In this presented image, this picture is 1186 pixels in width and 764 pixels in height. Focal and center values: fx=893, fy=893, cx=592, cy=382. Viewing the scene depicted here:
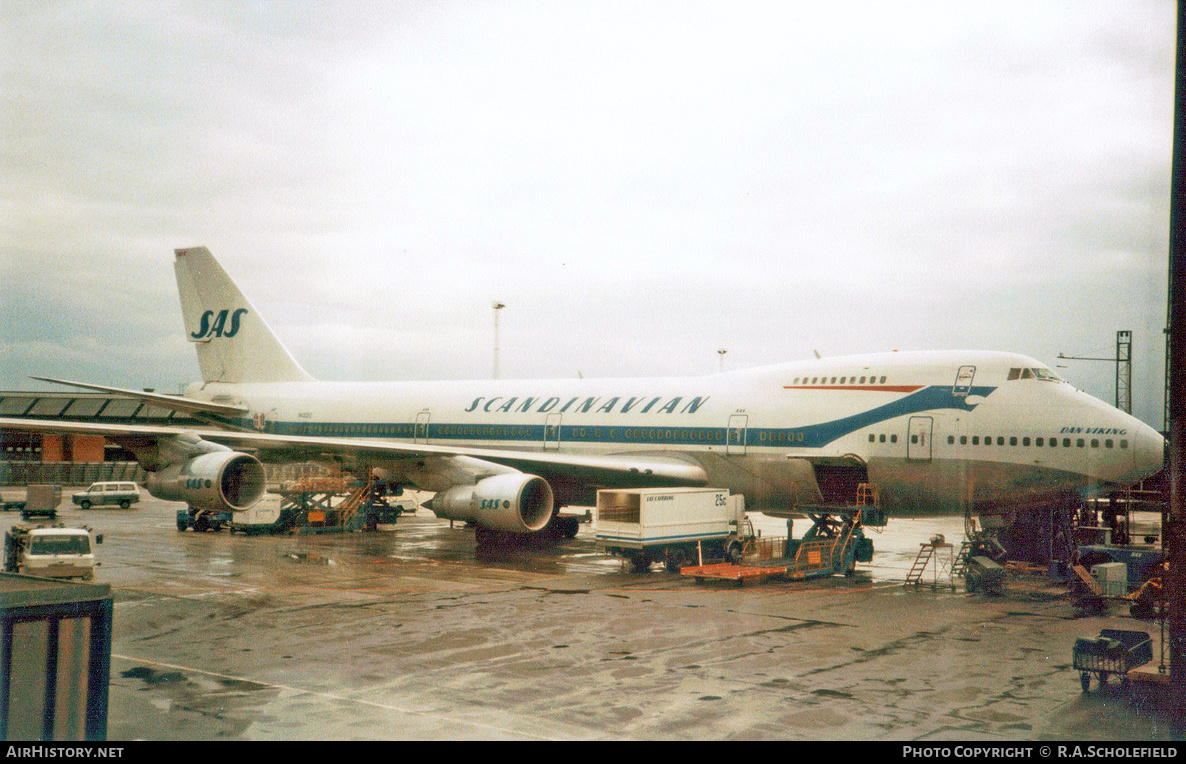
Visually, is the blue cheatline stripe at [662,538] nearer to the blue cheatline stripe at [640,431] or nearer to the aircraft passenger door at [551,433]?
the blue cheatline stripe at [640,431]

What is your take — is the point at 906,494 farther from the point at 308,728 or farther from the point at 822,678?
the point at 308,728

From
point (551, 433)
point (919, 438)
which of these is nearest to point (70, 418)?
point (551, 433)

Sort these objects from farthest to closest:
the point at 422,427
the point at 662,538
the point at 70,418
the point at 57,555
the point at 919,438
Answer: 1. the point at 70,418
2. the point at 422,427
3. the point at 919,438
4. the point at 662,538
5. the point at 57,555

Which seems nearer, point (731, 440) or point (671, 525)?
point (671, 525)

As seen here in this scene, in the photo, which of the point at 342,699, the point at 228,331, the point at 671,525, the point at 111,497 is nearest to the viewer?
the point at 342,699

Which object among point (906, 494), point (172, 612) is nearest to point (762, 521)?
point (906, 494)

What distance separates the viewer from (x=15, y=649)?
6.98 meters

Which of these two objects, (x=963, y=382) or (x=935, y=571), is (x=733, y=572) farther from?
(x=963, y=382)

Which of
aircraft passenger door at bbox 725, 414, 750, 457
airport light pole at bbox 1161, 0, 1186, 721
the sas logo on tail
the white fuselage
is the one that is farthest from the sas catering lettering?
airport light pole at bbox 1161, 0, 1186, 721

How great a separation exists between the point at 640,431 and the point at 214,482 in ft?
37.8

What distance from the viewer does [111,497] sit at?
42.8 m

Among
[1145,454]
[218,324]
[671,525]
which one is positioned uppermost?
[218,324]

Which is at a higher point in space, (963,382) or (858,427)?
(963,382)
